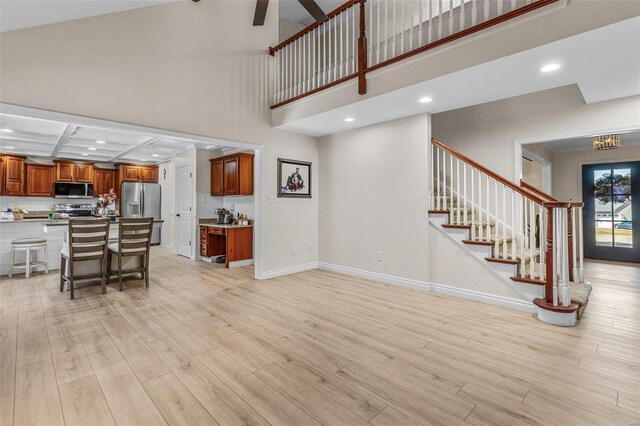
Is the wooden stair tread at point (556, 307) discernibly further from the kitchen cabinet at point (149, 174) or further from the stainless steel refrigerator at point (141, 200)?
the kitchen cabinet at point (149, 174)

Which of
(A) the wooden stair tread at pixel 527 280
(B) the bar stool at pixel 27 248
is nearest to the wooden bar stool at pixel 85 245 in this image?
(B) the bar stool at pixel 27 248

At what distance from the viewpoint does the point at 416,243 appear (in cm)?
421

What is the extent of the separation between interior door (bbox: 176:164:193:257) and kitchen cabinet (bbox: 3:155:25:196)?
3.55 meters

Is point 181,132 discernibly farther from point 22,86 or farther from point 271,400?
point 271,400

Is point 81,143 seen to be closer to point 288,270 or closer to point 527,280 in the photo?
point 288,270

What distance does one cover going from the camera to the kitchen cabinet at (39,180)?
23.4 ft

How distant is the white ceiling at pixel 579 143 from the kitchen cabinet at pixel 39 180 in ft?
36.4

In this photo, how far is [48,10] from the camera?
266cm

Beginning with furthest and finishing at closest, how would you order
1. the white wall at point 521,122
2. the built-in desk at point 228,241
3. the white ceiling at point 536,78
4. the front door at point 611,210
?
the front door at point 611,210, the built-in desk at point 228,241, the white wall at point 521,122, the white ceiling at point 536,78

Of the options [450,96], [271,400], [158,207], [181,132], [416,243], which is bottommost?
[271,400]

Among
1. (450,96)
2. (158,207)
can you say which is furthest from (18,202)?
(450,96)

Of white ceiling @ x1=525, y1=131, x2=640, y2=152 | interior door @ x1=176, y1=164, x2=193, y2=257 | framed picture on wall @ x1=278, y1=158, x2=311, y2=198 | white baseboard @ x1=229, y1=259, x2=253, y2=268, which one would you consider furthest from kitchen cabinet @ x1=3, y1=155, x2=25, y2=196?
white ceiling @ x1=525, y1=131, x2=640, y2=152

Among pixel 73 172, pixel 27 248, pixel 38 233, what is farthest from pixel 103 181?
pixel 27 248

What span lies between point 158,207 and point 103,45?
20.5 ft
